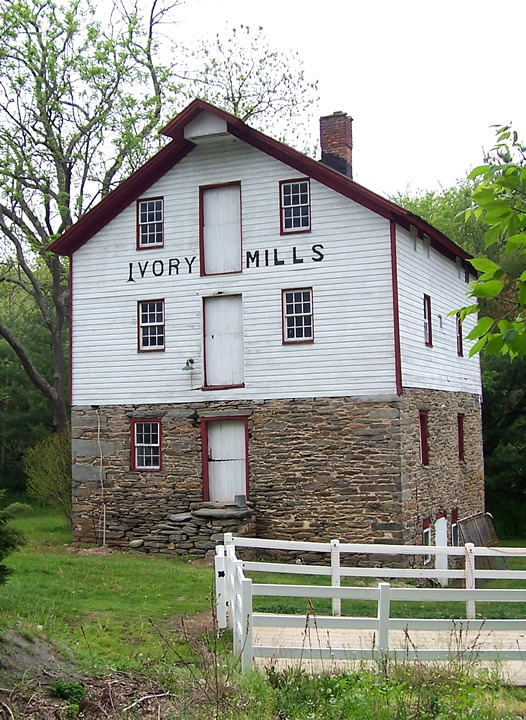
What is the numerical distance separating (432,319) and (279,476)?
18.7 feet

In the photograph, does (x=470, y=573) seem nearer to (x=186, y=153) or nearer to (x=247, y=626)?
(x=247, y=626)

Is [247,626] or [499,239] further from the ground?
[499,239]

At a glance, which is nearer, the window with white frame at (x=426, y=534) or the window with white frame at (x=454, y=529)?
the window with white frame at (x=426, y=534)

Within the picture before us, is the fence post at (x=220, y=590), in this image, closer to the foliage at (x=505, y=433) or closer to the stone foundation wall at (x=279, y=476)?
the stone foundation wall at (x=279, y=476)

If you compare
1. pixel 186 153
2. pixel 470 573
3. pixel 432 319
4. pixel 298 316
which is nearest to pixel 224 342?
pixel 298 316

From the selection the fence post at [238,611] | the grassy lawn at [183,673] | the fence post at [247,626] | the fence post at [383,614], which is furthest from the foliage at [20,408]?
the fence post at [383,614]

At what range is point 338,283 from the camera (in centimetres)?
1927

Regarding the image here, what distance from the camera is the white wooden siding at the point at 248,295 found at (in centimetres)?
1900

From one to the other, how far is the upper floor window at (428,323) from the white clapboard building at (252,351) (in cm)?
5

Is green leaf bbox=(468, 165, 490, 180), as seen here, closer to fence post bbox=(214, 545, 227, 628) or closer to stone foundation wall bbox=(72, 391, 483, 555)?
fence post bbox=(214, 545, 227, 628)

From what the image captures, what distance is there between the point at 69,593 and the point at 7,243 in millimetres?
23494

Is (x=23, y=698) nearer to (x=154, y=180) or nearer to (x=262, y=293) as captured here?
(x=262, y=293)

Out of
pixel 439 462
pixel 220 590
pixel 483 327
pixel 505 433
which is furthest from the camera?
pixel 505 433

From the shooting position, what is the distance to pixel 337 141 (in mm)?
21875
